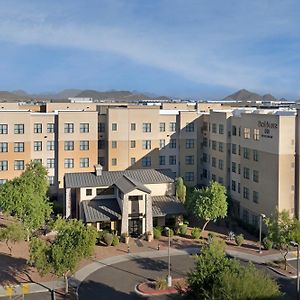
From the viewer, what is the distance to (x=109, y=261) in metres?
42.9

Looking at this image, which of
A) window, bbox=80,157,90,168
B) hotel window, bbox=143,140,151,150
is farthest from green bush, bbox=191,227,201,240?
window, bbox=80,157,90,168

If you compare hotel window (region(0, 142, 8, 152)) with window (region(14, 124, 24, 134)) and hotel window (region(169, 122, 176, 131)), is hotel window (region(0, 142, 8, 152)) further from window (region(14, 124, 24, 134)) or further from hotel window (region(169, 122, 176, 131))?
hotel window (region(169, 122, 176, 131))

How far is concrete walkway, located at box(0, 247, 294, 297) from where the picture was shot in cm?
3597

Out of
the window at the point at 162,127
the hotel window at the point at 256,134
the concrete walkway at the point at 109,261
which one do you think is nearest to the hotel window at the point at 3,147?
the window at the point at 162,127

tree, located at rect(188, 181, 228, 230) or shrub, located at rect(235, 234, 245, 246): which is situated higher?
tree, located at rect(188, 181, 228, 230)

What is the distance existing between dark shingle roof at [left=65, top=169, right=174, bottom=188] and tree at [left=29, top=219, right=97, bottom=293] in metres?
18.4

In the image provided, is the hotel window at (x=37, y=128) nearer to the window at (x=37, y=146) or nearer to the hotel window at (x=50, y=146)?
the window at (x=37, y=146)

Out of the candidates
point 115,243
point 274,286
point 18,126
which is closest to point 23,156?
point 18,126

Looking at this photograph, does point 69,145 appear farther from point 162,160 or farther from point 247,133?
point 247,133

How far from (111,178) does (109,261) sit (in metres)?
13.9

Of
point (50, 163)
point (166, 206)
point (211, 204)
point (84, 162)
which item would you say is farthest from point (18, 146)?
point (211, 204)

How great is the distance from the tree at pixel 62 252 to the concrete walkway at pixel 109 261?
8.38 feet

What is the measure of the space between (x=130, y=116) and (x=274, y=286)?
43.8 metres

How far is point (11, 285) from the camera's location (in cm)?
3659
